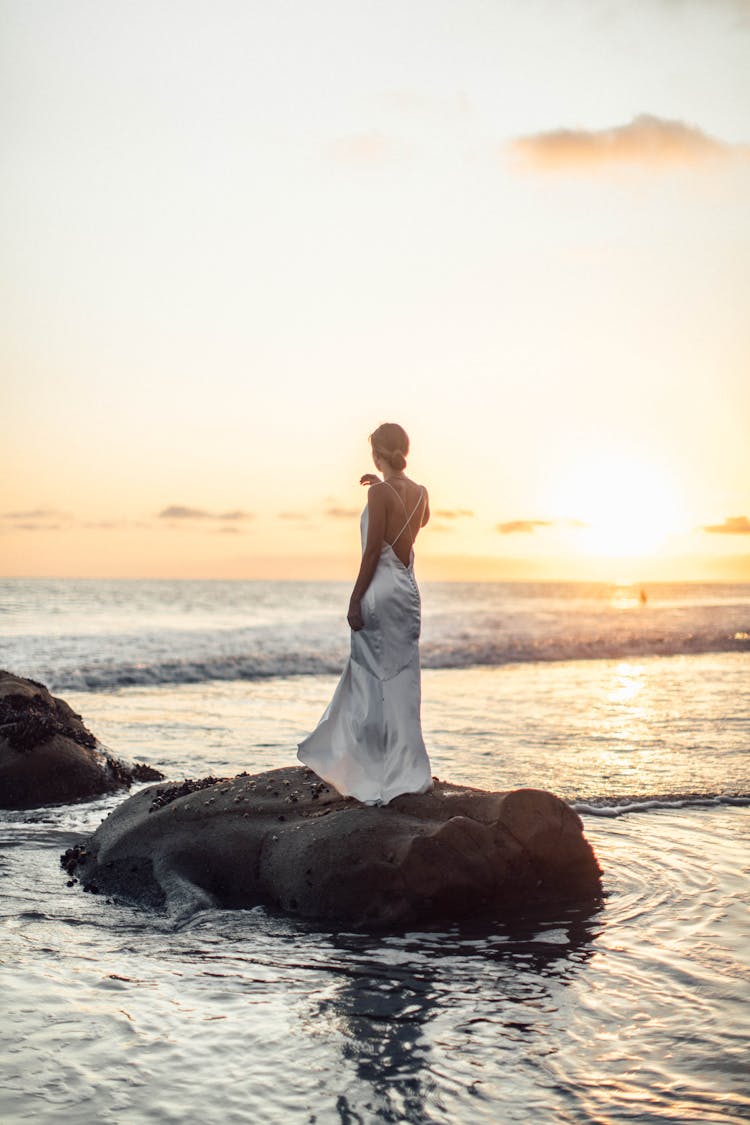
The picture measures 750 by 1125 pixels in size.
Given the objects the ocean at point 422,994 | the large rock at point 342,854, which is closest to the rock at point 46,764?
the ocean at point 422,994

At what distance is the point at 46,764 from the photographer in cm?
1123

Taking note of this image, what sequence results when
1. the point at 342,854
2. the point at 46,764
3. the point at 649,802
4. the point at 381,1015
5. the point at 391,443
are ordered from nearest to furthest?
the point at 381,1015
the point at 342,854
the point at 391,443
the point at 649,802
the point at 46,764

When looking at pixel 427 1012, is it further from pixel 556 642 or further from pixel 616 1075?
pixel 556 642

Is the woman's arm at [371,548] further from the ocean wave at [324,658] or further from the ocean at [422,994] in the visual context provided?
the ocean wave at [324,658]

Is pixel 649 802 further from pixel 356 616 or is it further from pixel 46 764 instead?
pixel 46 764

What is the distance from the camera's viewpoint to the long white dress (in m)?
7.63

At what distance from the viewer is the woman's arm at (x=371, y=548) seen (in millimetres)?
7551

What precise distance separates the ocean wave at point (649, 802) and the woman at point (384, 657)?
3050mm

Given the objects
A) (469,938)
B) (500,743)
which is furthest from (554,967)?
(500,743)

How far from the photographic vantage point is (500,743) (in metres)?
14.8

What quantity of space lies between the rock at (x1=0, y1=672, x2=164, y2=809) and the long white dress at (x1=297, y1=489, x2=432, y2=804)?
445 centimetres

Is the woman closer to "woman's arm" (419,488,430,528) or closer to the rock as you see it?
"woman's arm" (419,488,430,528)

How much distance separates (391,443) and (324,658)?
23.6 metres

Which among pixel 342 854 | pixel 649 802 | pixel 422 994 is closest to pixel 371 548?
pixel 342 854
